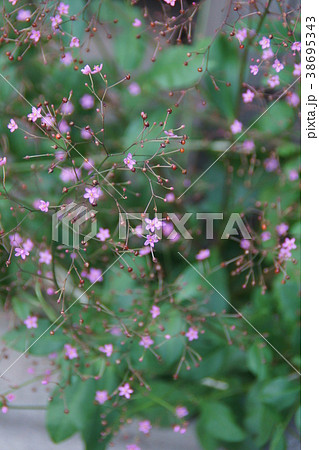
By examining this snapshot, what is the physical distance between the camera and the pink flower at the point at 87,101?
1.13 meters

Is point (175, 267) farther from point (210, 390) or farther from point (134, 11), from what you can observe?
point (134, 11)

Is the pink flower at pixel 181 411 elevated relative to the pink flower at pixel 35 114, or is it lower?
lower

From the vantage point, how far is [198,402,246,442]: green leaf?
0.94m

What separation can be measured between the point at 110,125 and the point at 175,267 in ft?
1.14

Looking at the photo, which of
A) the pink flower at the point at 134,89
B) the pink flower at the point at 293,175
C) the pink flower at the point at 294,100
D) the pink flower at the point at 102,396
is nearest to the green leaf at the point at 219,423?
the pink flower at the point at 102,396

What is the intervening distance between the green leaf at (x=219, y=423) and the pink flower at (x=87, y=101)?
64cm

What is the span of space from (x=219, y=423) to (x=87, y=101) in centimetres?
69

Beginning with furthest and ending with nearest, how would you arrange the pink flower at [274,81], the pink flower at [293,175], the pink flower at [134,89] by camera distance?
1. the pink flower at [134,89]
2. the pink flower at [293,175]
3. the pink flower at [274,81]

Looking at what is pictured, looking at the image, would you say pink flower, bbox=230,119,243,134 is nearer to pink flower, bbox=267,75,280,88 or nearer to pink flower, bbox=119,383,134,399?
pink flower, bbox=267,75,280,88

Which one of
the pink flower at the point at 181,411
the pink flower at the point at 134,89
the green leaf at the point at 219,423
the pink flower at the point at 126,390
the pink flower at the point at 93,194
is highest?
the pink flower at the point at 93,194

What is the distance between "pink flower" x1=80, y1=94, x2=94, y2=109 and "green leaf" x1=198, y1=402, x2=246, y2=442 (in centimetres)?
64

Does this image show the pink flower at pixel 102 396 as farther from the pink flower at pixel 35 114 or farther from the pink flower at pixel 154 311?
the pink flower at pixel 35 114

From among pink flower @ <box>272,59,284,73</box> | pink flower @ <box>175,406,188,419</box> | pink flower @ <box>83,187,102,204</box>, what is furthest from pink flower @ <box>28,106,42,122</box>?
pink flower @ <box>175,406,188,419</box>

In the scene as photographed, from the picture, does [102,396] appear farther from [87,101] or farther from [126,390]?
[87,101]
